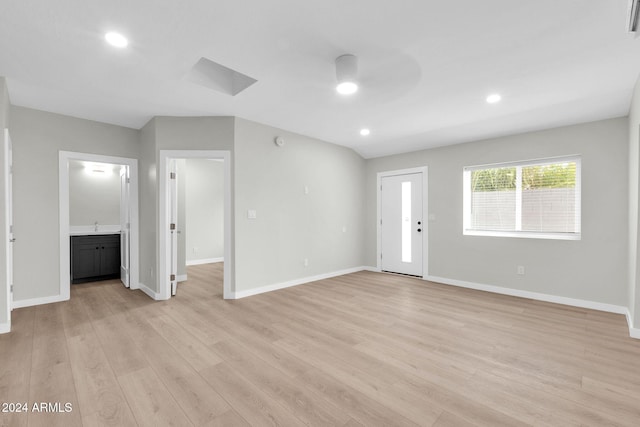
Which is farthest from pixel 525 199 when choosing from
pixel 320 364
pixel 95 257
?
pixel 95 257

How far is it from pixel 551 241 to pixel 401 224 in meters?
2.34

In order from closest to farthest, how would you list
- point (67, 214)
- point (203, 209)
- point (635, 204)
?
point (635, 204) → point (67, 214) → point (203, 209)

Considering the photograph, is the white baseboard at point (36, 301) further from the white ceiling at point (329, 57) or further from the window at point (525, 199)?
the window at point (525, 199)

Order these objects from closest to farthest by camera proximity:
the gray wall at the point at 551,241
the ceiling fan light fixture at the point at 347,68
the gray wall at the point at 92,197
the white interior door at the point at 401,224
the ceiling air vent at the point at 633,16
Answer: the ceiling air vent at the point at 633,16, the ceiling fan light fixture at the point at 347,68, the gray wall at the point at 551,241, the gray wall at the point at 92,197, the white interior door at the point at 401,224

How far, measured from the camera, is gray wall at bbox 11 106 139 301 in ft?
11.8

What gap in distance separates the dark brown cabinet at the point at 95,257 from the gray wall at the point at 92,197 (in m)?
0.63

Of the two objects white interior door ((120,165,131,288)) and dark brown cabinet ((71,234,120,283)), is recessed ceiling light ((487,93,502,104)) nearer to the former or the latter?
white interior door ((120,165,131,288))

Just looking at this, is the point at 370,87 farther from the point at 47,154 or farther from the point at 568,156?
the point at 47,154

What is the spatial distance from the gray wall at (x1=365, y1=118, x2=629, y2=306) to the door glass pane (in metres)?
0.45

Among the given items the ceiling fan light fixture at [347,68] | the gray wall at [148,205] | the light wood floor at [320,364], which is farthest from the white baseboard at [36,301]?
the ceiling fan light fixture at [347,68]

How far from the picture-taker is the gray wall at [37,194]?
11.8 ft

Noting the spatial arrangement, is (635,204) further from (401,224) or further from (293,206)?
(293,206)

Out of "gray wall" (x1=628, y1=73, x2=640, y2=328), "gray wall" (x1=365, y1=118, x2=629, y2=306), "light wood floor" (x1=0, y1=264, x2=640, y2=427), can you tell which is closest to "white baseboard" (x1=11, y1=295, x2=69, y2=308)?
"light wood floor" (x1=0, y1=264, x2=640, y2=427)

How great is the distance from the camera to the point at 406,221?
18.5 ft
